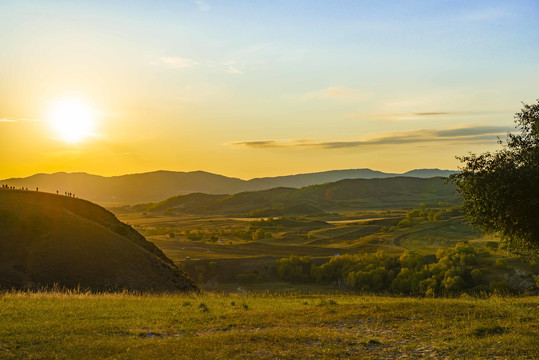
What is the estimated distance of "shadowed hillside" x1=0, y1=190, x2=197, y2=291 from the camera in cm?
3625

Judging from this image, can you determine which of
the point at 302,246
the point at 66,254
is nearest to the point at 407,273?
the point at 66,254

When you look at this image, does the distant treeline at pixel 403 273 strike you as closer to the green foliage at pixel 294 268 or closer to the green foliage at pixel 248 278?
the green foliage at pixel 294 268

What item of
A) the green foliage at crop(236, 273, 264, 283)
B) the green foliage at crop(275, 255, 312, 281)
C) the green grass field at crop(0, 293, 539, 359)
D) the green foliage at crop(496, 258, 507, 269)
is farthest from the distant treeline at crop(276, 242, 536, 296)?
the green grass field at crop(0, 293, 539, 359)

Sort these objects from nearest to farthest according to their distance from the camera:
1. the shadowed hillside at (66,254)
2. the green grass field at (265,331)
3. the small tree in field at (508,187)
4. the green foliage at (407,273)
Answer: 1. the green grass field at (265,331)
2. the small tree in field at (508,187)
3. the shadowed hillside at (66,254)
4. the green foliage at (407,273)

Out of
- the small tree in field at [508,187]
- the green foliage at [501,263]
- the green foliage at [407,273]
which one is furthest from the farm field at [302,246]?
the small tree in field at [508,187]

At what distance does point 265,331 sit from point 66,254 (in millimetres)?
28243

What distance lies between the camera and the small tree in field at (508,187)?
750 inches

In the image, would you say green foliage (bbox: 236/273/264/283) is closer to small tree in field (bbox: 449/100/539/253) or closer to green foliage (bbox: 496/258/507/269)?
green foliage (bbox: 496/258/507/269)

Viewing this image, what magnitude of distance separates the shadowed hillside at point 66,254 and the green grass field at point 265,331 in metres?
15.1

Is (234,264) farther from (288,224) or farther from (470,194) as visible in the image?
(288,224)

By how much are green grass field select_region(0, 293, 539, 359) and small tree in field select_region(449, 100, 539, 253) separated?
139 inches

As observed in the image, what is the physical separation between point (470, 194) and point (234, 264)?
63431 mm

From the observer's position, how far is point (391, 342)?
1495 centimetres

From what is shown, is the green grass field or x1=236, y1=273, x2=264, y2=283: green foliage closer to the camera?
the green grass field
